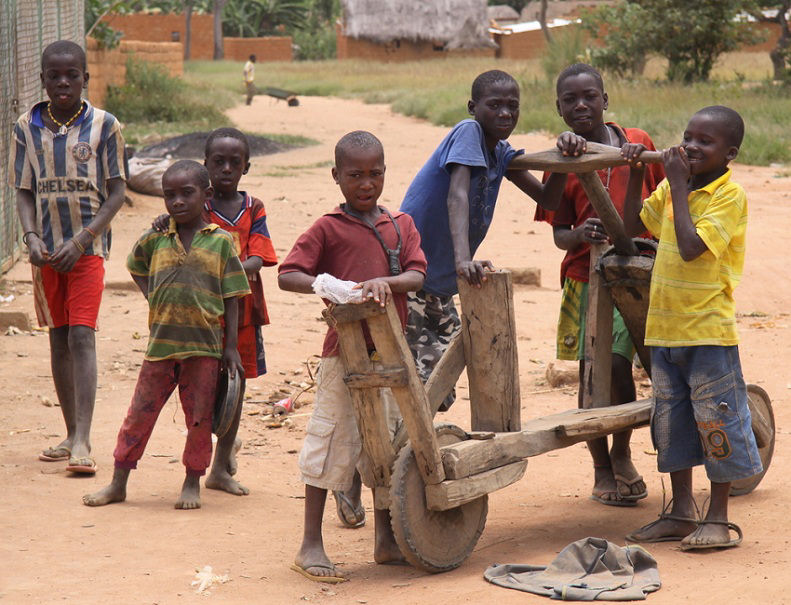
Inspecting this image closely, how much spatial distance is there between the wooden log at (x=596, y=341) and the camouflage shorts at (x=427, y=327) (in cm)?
56

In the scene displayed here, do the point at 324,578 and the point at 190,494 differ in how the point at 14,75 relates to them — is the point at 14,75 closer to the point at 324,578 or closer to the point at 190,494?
the point at 190,494

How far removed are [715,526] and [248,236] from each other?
2275mm

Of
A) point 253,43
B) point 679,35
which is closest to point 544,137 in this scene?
point 679,35

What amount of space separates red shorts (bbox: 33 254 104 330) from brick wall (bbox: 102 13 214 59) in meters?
44.6

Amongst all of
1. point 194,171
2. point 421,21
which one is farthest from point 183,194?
point 421,21

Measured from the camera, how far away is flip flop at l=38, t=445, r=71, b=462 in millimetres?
5199

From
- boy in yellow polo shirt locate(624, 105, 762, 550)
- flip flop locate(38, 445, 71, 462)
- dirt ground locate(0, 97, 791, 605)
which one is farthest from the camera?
flip flop locate(38, 445, 71, 462)

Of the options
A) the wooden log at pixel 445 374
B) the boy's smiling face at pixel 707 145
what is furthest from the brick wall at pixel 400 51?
the wooden log at pixel 445 374

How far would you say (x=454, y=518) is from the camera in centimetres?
385

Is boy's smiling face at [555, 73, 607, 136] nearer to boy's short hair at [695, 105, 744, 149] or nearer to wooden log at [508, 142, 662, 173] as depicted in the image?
wooden log at [508, 142, 662, 173]

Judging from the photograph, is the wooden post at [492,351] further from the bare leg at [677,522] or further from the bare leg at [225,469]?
the bare leg at [225,469]

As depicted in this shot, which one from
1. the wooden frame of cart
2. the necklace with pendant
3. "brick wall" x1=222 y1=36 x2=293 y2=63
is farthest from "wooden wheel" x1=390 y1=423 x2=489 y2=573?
"brick wall" x1=222 y1=36 x2=293 y2=63

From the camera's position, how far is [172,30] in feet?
168

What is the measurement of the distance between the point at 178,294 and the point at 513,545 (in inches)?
66.1
